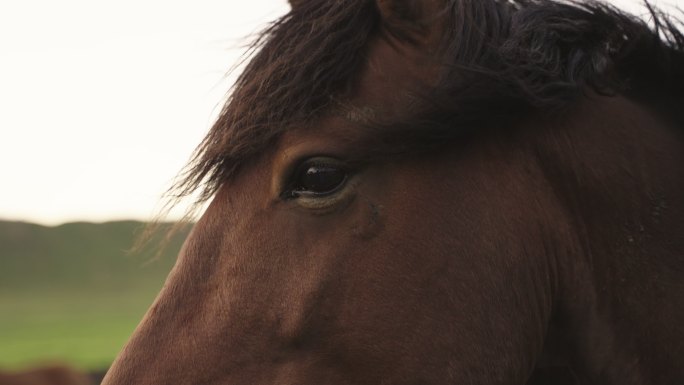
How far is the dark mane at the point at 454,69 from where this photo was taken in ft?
7.46

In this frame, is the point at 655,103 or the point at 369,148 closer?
the point at 369,148

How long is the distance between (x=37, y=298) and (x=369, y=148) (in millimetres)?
55890

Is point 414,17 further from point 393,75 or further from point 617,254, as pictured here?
point 617,254

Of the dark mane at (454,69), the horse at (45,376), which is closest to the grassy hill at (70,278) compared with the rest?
the horse at (45,376)

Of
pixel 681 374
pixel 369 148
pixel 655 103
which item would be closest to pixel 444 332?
pixel 369 148

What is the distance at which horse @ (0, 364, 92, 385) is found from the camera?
439 inches

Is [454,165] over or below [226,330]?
over

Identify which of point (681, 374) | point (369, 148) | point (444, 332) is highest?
point (369, 148)

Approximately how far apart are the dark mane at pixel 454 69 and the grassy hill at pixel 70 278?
41314mm

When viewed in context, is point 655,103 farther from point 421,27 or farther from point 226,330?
point 226,330

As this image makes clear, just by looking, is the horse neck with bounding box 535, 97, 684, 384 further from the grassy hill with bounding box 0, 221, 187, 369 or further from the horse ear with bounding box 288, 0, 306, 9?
the grassy hill with bounding box 0, 221, 187, 369

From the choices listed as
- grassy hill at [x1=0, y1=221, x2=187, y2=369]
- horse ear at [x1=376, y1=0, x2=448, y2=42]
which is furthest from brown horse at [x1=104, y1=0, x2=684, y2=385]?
grassy hill at [x1=0, y1=221, x2=187, y2=369]

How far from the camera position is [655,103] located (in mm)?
2562

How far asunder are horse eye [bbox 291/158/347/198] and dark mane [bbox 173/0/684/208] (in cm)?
14
